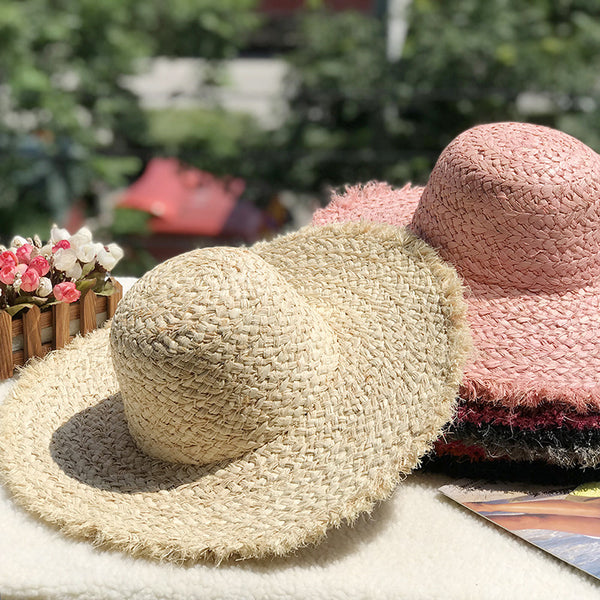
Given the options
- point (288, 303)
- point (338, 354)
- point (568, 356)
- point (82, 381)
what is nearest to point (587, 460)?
point (568, 356)

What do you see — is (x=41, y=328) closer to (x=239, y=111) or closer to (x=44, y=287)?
(x=44, y=287)

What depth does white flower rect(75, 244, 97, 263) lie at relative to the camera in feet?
5.17

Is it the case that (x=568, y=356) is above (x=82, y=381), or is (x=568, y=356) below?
above

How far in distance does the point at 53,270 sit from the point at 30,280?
9 centimetres

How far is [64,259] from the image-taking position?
1556 millimetres

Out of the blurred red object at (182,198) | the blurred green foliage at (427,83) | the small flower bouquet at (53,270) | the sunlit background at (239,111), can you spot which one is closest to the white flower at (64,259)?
the small flower bouquet at (53,270)

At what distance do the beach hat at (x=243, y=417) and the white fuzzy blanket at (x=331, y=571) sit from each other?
0.03 m

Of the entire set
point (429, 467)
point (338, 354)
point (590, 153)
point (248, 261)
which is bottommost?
point (429, 467)

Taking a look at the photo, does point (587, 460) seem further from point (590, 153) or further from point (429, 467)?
point (590, 153)

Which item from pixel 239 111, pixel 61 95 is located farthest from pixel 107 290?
pixel 239 111

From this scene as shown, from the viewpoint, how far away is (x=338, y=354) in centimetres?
125

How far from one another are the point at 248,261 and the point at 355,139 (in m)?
3.51

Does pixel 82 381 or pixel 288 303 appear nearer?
pixel 288 303

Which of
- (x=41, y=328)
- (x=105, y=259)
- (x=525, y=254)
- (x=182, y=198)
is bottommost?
(x=182, y=198)
